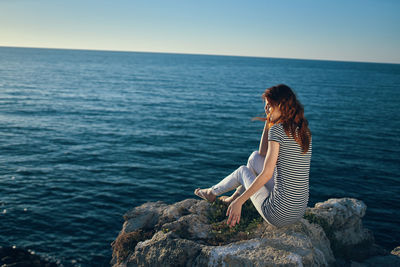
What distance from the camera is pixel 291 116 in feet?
15.1

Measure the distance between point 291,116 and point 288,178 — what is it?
1058mm

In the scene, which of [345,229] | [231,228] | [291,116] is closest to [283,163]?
[291,116]

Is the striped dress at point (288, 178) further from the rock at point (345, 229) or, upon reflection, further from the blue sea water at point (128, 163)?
the blue sea water at point (128, 163)

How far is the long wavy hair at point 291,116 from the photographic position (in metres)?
4.61

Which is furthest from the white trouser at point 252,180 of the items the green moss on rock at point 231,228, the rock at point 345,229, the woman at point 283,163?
the rock at point 345,229

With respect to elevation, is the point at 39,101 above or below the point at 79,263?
above

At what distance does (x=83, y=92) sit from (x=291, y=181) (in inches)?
1915

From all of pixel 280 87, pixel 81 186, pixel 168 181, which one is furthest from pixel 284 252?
pixel 81 186

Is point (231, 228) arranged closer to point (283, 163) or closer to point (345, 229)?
point (283, 163)

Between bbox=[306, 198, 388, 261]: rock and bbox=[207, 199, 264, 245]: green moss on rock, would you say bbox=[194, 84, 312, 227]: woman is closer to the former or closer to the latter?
bbox=[207, 199, 264, 245]: green moss on rock

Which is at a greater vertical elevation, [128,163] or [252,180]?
[252,180]

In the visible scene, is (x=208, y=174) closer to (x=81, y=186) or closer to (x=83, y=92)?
(x=81, y=186)

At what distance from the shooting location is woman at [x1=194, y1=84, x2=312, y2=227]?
4605 millimetres

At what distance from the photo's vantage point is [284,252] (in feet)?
16.1
